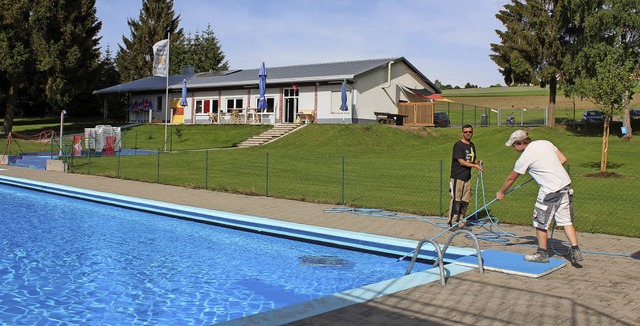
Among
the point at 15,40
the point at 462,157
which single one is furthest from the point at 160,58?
the point at 462,157

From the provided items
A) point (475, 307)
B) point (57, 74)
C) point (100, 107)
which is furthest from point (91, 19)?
point (475, 307)

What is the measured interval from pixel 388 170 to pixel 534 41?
689 inches

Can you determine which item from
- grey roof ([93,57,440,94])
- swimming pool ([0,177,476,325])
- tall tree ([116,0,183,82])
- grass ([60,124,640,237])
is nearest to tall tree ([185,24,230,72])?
tall tree ([116,0,183,82])

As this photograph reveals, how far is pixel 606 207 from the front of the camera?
473 inches

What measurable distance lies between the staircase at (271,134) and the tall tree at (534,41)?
44.2 ft

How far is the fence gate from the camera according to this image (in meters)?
33.6

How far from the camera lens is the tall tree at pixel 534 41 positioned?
31.0 metres

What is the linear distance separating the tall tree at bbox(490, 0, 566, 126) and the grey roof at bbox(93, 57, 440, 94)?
7.13 metres

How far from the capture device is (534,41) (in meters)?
31.5

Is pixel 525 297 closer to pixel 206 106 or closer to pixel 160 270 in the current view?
pixel 160 270

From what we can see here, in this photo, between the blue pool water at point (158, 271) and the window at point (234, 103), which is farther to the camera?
the window at point (234, 103)

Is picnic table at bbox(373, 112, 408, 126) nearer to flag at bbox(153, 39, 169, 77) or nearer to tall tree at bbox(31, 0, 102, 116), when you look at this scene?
flag at bbox(153, 39, 169, 77)

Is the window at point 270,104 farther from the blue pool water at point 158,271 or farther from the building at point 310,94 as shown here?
the blue pool water at point 158,271

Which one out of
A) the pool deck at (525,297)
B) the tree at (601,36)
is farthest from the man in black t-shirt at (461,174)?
the tree at (601,36)
